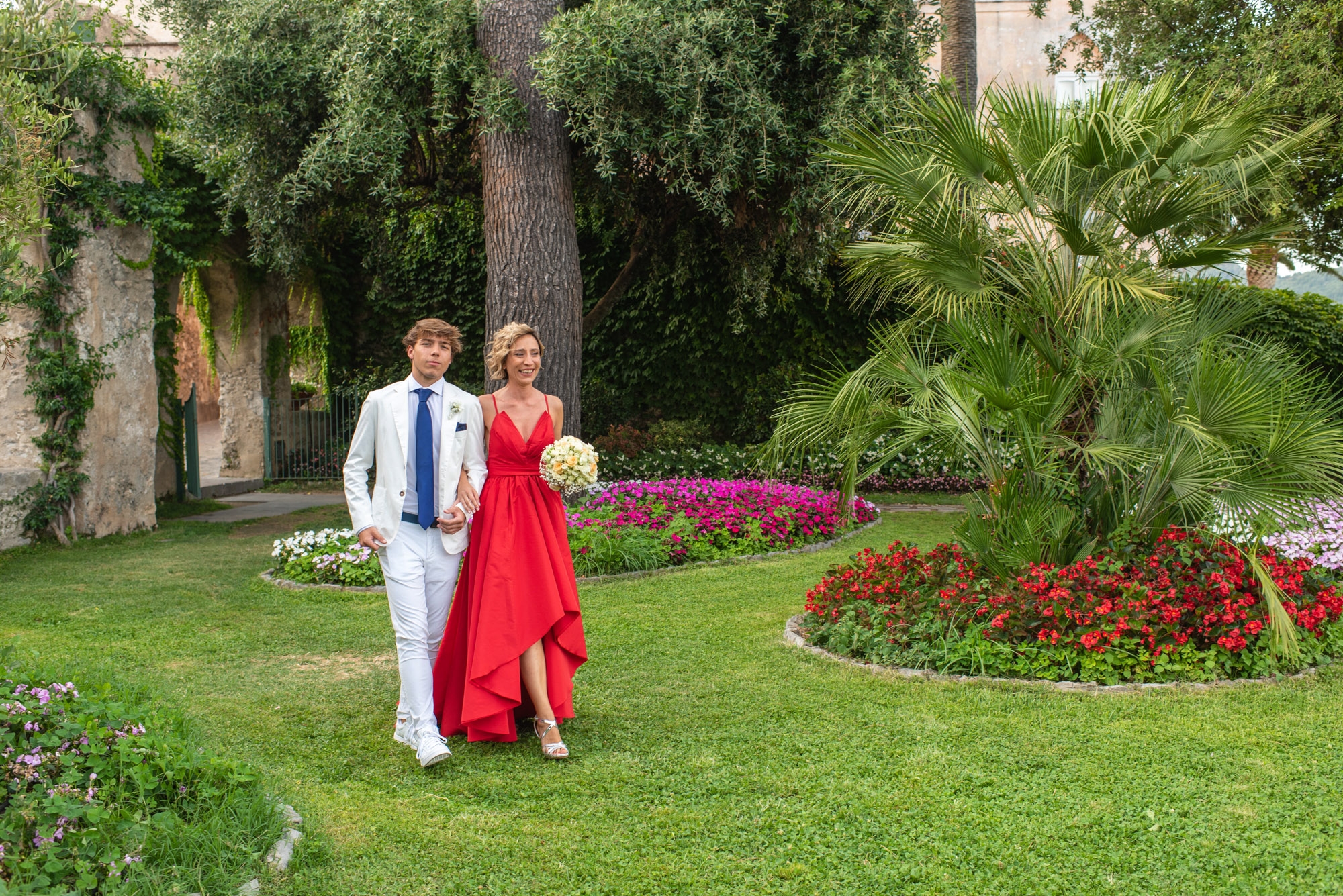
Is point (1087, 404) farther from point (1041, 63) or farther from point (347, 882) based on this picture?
point (1041, 63)

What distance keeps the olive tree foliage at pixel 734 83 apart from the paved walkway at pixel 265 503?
6448 mm

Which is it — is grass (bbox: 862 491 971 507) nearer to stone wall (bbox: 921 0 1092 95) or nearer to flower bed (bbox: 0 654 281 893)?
flower bed (bbox: 0 654 281 893)

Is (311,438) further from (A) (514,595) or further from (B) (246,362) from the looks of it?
(A) (514,595)

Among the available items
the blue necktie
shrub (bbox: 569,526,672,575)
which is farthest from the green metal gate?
the blue necktie

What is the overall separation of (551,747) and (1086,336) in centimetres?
369

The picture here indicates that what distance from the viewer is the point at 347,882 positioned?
3018 millimetres

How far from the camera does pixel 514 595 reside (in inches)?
167

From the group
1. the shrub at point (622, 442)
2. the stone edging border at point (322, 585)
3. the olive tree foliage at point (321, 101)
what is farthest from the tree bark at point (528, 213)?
the shrub at point (622, 442)

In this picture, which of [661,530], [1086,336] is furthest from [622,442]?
[1086,336]

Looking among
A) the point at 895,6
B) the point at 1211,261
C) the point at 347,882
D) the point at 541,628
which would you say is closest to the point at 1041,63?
the point at 895,6

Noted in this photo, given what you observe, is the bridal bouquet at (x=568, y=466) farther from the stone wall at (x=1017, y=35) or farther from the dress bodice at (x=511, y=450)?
the stone wall at (x=1017, y=35)

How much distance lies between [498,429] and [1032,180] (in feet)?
10.9

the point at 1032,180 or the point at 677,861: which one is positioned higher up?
the point at 1032,180

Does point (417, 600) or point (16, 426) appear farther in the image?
point (16, 426)
